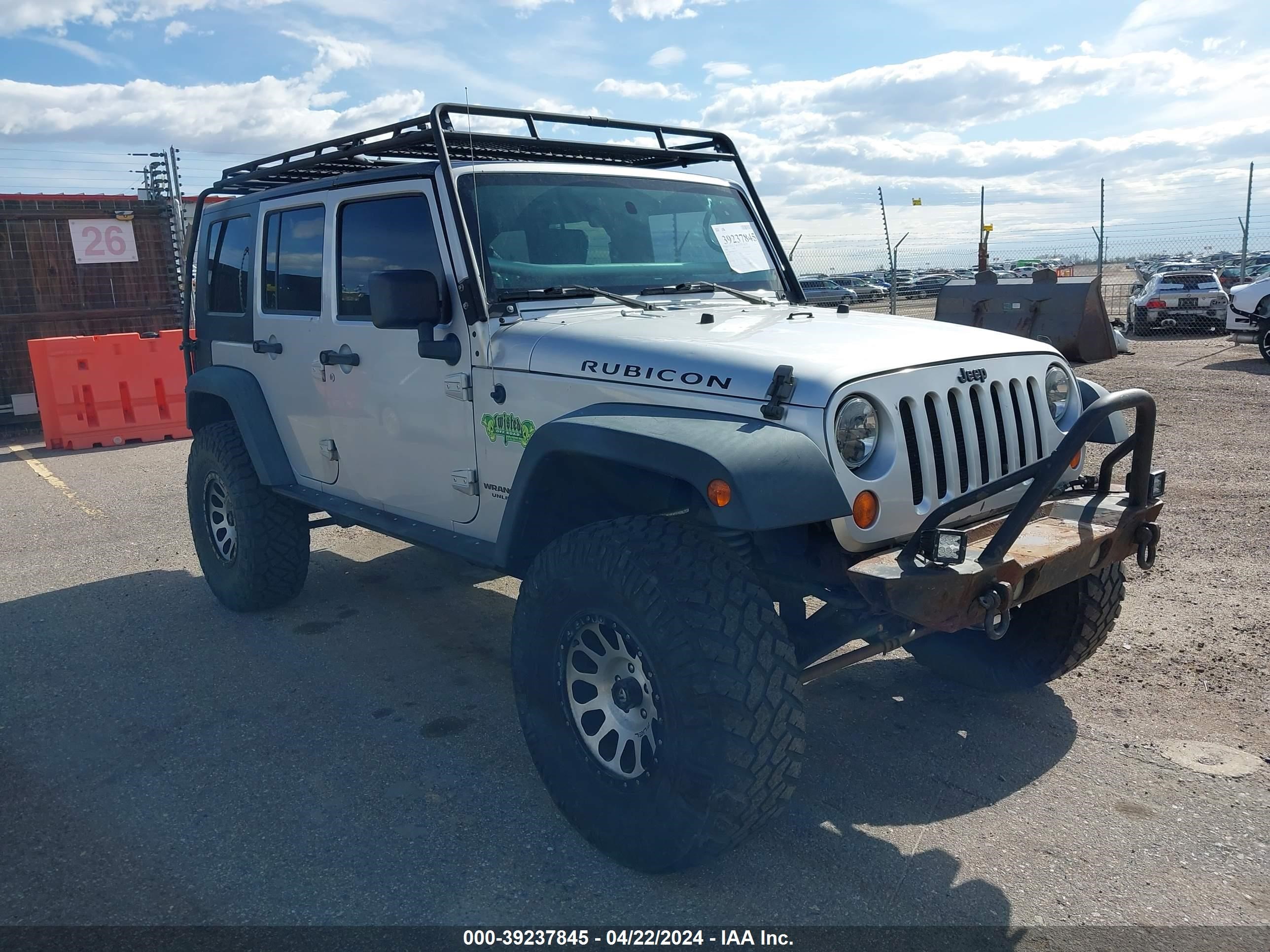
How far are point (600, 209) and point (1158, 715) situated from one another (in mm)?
3083

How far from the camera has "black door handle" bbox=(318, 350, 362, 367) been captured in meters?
4.48

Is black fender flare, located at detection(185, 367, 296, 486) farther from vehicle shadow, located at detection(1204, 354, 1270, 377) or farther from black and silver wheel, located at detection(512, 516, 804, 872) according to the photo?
vehicle shadow, located at detection(1204, 354, 1270, 377)

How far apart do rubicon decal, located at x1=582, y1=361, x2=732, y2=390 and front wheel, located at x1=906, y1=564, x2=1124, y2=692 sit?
156 cm

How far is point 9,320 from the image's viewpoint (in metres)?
12.7

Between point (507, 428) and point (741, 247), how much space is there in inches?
63.3

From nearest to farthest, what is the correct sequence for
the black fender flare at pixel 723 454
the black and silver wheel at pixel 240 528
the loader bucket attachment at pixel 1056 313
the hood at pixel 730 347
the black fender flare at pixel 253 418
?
the black fender flare at pixel 723 454
the hood at pixel 730 347
the black fender flare at pixel 253 418
the black and silver wheel at pixel 240 528
the loader bucket attachment at pixel 1056 313

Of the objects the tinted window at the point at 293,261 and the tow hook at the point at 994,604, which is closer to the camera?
the tow hook at the point at 994,604

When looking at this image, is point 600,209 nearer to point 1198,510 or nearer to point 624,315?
point 624,315

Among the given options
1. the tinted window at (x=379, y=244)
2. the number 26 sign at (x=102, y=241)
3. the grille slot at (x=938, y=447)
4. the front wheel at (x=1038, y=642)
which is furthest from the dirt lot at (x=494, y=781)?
the number 26 sign at (x=102, y=241)

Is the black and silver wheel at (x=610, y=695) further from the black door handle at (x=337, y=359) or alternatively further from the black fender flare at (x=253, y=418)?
the black fender flare at (x=253, y=418)

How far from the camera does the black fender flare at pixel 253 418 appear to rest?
5.20 m

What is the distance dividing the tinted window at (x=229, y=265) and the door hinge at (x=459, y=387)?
2095 millimetres

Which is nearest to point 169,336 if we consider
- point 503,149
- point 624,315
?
point 503,149

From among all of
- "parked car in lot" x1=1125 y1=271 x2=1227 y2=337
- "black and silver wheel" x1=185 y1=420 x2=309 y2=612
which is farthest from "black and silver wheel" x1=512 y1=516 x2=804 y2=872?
"parked car in lot" x1=1125 y1=271 x2=1227 y2=337
